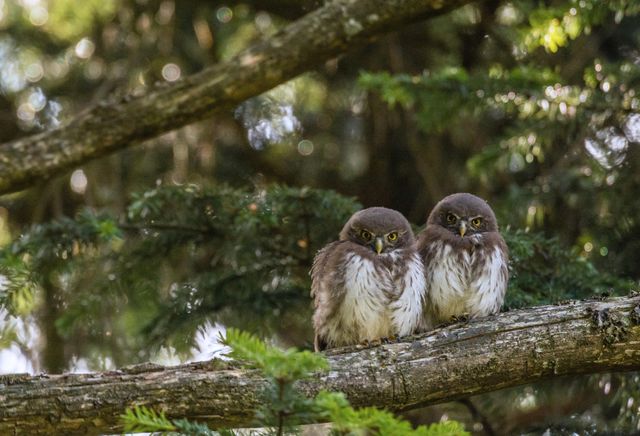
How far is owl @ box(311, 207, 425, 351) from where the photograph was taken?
4812 mm

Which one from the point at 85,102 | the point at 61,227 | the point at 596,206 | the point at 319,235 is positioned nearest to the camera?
the point at 61,227

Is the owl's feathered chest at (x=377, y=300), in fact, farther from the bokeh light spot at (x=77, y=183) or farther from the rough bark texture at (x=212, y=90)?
the bokeh light spot at (x=77, y=183)

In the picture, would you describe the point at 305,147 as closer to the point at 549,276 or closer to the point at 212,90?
the point at 212,90

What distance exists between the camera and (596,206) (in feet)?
19.5

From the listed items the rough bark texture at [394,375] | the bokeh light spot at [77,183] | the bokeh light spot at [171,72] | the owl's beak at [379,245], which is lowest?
the rough bark texture at [394,375]

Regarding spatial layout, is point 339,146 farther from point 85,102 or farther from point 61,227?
point 61,227

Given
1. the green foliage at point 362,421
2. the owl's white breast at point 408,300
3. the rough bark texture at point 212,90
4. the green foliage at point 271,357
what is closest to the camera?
the green foliage at point 362,421

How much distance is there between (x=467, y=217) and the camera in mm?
5195

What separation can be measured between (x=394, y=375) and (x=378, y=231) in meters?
1.44

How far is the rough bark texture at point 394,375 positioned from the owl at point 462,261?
33.3 inches

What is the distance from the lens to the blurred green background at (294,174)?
5195 mm

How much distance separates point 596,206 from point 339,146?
2709mm

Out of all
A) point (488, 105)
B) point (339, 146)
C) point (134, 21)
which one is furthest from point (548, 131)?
point (134, 21)

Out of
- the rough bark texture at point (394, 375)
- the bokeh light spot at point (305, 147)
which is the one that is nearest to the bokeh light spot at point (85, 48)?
the bokeh light spot at point (305, 147)
